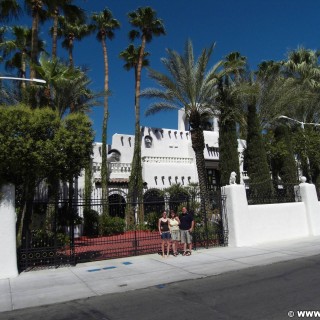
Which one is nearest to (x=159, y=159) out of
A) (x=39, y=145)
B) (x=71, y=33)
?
(x=71, y=33)

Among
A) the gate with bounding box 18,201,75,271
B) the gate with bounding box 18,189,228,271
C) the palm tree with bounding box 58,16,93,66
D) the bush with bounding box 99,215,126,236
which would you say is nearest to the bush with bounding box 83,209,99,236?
the gate with bounding box 18,189,228,271

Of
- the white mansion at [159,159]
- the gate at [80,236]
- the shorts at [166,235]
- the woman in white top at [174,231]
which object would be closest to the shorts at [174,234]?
the woman in white top at [174,231]

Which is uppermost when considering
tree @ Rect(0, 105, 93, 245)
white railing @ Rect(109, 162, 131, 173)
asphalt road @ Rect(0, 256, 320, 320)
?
white railing @ Rect(109, 162, 131, 173)

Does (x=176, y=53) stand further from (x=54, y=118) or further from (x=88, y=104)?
(x=54, y=118)

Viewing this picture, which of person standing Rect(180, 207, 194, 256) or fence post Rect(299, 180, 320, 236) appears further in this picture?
fence post Rect(299, 180, 320, 236)

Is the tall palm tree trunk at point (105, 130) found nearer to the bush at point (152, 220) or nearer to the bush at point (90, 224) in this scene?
the bush at point (90, 224)

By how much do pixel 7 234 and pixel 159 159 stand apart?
61.9 ft

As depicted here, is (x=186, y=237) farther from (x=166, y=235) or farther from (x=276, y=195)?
(x=276, y=195)

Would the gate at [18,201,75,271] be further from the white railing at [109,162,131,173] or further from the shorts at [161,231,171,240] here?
the white railing at [109,162,131,173]

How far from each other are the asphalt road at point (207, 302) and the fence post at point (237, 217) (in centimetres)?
504

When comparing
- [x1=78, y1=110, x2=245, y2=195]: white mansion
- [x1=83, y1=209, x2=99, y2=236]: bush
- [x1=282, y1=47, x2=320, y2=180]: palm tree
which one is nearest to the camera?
[x1=83, y1=209, x2=99, y2=236]: bush

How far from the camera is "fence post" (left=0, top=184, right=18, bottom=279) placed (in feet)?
31.4

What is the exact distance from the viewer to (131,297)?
282 inches

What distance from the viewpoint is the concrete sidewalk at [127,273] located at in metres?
7.74
